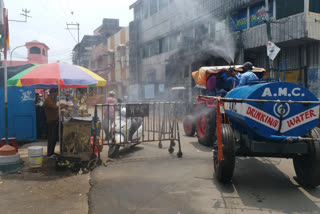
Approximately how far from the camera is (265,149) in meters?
3.95

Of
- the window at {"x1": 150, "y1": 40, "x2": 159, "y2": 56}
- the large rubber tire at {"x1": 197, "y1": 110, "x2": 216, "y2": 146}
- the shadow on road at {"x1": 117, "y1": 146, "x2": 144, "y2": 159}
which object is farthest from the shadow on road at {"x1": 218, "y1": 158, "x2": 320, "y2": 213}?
the window at {"x1": 150, "y1": 40, "x2": 159, "y2": 56}

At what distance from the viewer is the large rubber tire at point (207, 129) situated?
7.24 meters

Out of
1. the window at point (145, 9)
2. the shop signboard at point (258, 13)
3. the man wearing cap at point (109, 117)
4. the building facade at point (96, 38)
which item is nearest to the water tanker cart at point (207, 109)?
the man wearing cap at point (109, 117)

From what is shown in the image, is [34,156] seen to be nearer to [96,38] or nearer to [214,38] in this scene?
[214,38]

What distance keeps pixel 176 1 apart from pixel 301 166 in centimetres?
1854

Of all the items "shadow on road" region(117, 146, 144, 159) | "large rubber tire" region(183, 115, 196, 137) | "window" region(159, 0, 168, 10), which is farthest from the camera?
"window" region(159, 0, 168, 10)

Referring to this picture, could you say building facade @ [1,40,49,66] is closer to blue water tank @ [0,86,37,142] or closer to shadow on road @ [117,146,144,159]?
blue water tank @ [0,86,37,142]

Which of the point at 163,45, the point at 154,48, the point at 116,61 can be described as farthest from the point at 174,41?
the point at 116,61

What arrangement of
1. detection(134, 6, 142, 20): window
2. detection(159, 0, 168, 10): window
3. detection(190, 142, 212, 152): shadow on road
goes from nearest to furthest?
detection(190, 142, 212, 152): shadow on road < detection(159, 0, 168, 10): window < detection(134, 6, 142, 20): window

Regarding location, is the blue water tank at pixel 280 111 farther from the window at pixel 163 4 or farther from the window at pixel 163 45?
the window at pixel 163 4

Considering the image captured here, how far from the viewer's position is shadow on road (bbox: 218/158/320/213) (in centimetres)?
361

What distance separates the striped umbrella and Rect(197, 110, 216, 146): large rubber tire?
10.5 feet

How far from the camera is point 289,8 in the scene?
40.1 feet

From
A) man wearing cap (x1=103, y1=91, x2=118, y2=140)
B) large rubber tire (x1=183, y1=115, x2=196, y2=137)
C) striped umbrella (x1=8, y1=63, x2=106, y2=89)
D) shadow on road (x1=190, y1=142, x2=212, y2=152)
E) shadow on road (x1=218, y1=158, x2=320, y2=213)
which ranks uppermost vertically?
striped umbrella (x1=8, y1=63, x2=106, y2=89)
